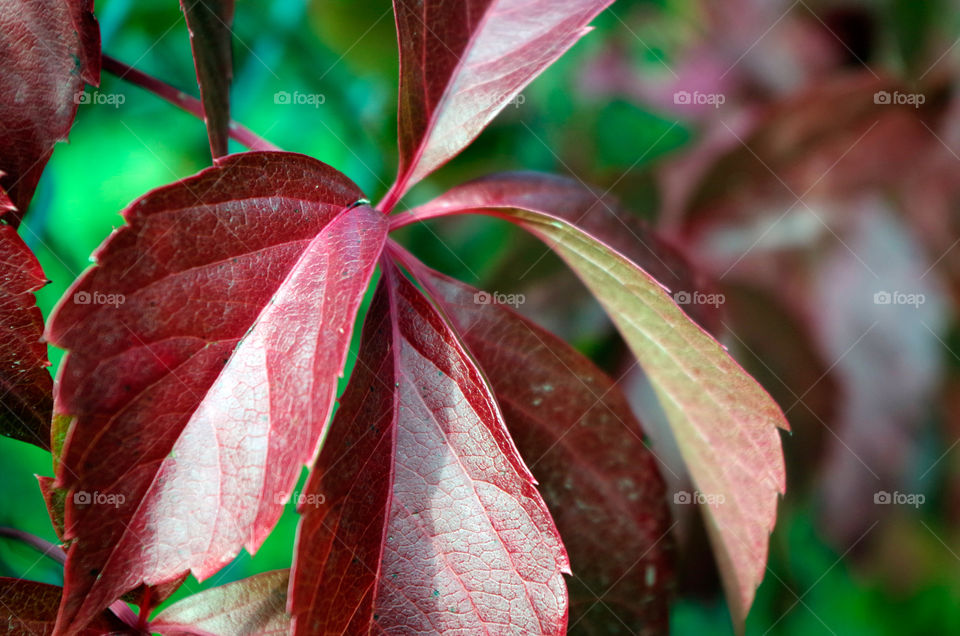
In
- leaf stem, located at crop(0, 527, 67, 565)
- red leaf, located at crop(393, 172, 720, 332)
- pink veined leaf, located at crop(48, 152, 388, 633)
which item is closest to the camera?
pink veined leaf, located at crop(48, 152, 388, 633)

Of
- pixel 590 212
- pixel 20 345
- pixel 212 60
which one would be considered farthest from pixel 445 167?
pixel 20 345

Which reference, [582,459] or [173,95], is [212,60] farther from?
[582,459]

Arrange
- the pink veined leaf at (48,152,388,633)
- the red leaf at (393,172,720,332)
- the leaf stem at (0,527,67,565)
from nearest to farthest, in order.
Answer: the pink veined leaf at (48,152,388,633) → the leaf stem at (0,527,67,565) → the red leaf at (393,172,720,332)

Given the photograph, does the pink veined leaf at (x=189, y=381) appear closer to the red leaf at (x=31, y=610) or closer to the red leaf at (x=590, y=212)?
the red leaf at (x=31, y=610)

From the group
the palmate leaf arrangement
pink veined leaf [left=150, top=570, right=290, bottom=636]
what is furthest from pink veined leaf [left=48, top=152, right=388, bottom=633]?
pink veined leaf [left=150, top=570, right=290, bottom=636]

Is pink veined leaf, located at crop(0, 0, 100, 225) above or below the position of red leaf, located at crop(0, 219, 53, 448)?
above

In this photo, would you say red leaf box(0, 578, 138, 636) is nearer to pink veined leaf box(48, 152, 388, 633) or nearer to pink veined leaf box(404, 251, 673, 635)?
A: pink veined leaf box(48, 152, 388, 633)
